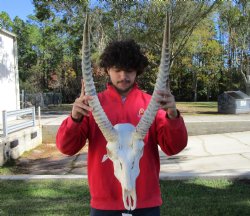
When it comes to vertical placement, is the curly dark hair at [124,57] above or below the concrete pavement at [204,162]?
above

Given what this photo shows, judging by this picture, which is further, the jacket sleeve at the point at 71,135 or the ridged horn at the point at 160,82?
the jacket sleeve at the point at 71,135

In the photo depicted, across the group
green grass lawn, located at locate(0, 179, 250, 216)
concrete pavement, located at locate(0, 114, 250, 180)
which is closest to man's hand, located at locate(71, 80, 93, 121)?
green grass lawn, located at locate(0, 179, 250, 216)

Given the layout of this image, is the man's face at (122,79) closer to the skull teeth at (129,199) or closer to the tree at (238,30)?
the skull teeth at (129,199)

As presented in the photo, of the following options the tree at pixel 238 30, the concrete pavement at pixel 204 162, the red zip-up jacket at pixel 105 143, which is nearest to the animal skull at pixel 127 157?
the red zip-up jacket at pixel 105 143

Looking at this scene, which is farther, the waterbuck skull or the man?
the man

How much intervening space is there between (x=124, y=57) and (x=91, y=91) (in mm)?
580

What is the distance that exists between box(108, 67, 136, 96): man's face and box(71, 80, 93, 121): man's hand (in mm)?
345

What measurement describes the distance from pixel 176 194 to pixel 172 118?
3.99 m

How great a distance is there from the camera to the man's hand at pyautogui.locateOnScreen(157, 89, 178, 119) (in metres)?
2.09

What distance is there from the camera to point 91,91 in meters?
2.08

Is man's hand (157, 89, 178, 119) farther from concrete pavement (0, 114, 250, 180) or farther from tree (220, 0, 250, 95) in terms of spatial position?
tree (220, 0, 250, 95)

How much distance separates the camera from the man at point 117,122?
2.45 m

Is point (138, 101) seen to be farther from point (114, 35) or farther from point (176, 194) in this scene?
point (114, 35)

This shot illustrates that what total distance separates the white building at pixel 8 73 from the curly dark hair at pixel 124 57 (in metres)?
13.6
